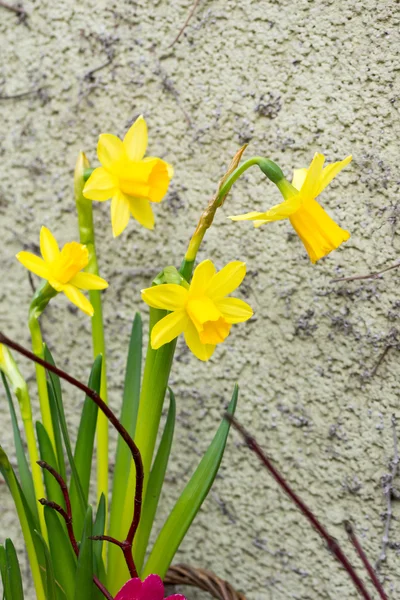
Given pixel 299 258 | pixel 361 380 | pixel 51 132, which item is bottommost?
pixel 361 380

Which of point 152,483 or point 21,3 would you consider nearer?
point 152,483

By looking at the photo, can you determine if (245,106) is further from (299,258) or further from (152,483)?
(152,483)

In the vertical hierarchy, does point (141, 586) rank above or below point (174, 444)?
below

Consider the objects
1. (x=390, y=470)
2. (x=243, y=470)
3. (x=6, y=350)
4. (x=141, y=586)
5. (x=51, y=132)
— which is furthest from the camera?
(x=51, y=132)

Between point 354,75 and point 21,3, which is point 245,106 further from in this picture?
point 21,3

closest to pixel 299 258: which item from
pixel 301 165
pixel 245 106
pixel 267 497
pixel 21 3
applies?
pixel 301 165

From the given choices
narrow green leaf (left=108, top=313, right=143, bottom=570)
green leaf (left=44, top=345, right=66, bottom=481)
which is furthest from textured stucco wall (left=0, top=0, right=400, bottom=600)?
green leaf (left=44, top=345, right=66, bottom=481)

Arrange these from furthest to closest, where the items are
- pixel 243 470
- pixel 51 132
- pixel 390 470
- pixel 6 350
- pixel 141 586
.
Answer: pixel 51 132 < pixel 243 470 < pixel 390 470 < pixel 6 350 < pixel 141 586
